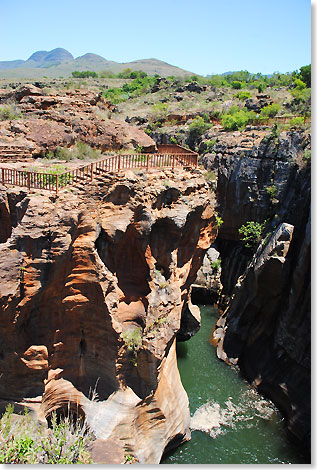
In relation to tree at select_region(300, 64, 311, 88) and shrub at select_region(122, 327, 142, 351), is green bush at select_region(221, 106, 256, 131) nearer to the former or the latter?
tree at select_region(300, 64, 311, 88)

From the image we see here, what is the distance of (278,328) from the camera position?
17.5 m

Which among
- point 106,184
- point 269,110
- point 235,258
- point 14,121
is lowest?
point 235,258

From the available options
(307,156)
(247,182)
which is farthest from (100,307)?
(247,182)

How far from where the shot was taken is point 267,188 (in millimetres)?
24438

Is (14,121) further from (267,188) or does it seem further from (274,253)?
(267,188)

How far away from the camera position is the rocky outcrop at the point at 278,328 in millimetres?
15375

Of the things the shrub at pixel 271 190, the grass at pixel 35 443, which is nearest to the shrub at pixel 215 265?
the shrub at pixel 271 190

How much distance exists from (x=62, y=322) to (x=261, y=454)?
813 centimetres

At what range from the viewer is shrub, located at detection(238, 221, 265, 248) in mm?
23766

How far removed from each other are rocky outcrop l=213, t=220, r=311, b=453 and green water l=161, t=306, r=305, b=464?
0.63 meters

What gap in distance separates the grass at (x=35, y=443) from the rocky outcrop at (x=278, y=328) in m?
8.19

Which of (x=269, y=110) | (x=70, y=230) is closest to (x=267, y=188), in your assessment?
(x=269, y=110)

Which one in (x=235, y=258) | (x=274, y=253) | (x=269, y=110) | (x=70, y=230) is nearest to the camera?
(x=70, y=230)

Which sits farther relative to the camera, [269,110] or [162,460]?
[269,110]
